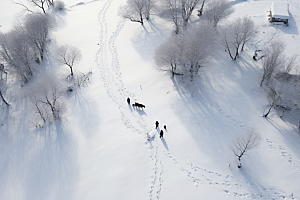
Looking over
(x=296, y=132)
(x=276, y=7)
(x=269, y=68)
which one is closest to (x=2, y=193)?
(x=296, y=132)

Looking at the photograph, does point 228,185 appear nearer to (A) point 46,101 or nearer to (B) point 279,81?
(B) point 279,81

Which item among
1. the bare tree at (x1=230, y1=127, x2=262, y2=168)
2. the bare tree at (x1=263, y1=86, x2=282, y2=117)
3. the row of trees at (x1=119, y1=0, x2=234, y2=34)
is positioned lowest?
the bare tree at (x1=230, y1=127, x2=262, y2=168)

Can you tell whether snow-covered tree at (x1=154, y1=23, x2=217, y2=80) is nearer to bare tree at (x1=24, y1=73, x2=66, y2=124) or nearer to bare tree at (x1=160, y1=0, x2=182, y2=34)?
bare tree at (x1=160, y1=0, x2=182, y2=34)

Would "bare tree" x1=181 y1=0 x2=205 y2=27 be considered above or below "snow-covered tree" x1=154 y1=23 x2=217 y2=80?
above

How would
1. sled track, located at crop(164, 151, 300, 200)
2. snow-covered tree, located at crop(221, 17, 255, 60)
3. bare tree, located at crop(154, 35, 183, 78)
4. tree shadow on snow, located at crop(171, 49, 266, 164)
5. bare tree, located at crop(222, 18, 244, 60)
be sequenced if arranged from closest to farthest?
sled track, located at crop(164, 151, 300, 200) → tree shadow on snow, located at crop(171, 49, 266, 164) → bare tree, located at crop(154, 35, 183, 78) → snow-covered tree, located at crop(221, 17, 255, 60) → bare tree, located at crop(222, 18, 244, 60)

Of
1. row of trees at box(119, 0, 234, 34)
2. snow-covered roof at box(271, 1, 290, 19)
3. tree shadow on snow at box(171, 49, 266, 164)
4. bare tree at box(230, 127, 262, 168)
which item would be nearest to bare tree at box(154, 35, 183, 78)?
tree shadow on snow at box(171, 49, 266, 164)

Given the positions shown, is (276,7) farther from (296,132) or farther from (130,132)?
(130,132)
